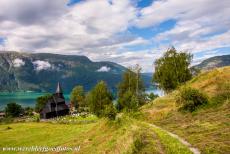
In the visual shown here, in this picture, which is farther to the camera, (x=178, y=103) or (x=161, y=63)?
(x=161, y=63)

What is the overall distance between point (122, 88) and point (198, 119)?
2373 inches

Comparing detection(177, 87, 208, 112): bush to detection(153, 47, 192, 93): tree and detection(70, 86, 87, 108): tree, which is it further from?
detection(70, 86, 87, 108): tree

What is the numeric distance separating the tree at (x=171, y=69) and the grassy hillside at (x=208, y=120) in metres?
23.3

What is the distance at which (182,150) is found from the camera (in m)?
17.7

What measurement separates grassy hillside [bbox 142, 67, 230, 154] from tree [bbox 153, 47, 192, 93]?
915 inches

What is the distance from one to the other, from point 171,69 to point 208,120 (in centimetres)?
4332

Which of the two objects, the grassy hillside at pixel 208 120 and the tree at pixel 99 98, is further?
the tree at pixel 99 98

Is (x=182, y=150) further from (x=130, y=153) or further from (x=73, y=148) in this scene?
(x=73, y=148)

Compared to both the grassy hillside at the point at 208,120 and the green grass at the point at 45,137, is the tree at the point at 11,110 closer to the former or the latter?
the green grass at the point at 45,137

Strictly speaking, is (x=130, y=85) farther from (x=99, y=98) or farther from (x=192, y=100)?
(x=192, y=100)

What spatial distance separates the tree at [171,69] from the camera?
69.5 meters

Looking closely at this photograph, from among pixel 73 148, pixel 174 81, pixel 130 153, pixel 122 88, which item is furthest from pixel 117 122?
pixel 122 88

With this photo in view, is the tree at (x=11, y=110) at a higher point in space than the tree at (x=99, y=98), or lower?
lower

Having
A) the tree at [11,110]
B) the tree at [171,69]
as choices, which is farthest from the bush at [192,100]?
the tree at [11,110]
